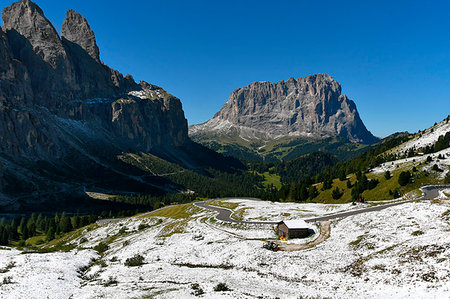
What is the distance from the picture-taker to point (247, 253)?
4866cm

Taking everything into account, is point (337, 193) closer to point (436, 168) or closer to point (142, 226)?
point (436, 168)

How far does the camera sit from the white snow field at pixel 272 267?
29461mm

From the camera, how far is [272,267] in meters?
40.6

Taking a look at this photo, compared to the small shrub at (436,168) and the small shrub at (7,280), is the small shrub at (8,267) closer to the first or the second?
the small shrub at (7,280)

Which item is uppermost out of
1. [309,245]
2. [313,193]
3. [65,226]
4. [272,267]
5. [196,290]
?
[313,193]

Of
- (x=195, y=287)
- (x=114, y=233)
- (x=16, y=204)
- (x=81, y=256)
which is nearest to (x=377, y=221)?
(x=195, y=287)

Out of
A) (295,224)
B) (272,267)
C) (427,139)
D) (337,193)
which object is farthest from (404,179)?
(427,139)

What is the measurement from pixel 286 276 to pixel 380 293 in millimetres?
12597

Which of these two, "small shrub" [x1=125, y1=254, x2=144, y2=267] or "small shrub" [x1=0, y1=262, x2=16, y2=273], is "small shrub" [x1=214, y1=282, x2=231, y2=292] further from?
"small shrub" [x1=0, y1=262, x2=16, y2=273]

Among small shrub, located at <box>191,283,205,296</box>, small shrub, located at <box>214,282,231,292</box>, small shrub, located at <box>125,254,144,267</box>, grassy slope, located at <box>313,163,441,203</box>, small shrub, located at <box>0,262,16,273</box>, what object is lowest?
small shrub, located at <box>125,254,144,267</box>


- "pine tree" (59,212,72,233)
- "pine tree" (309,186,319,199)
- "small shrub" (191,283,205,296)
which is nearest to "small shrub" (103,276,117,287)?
"small shrub" (191,283,205,296)

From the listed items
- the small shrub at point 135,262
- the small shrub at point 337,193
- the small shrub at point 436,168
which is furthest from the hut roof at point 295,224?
the small shrub at point 436,168

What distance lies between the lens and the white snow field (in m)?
29.5

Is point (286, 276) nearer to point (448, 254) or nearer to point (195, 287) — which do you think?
point (195, 287)
